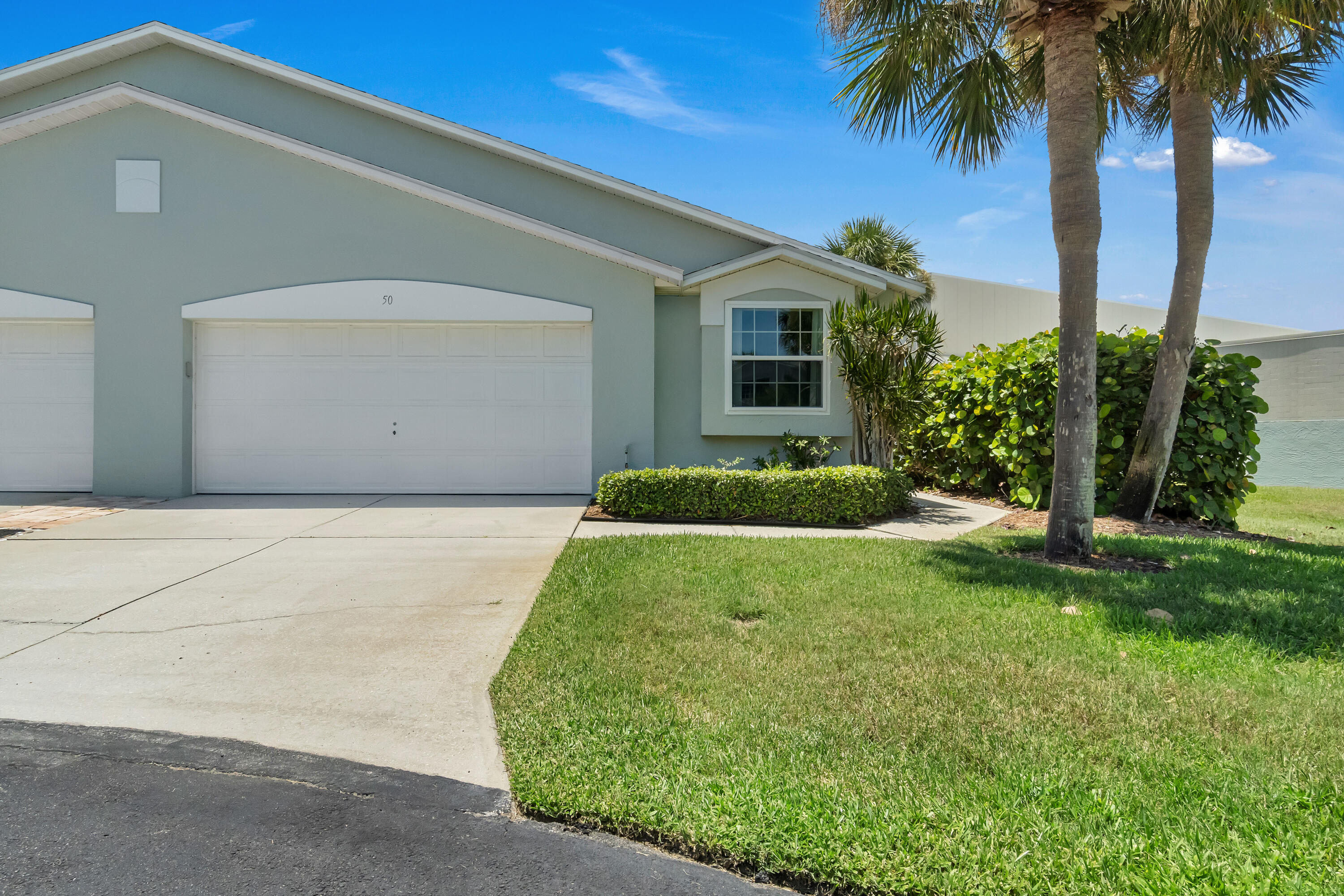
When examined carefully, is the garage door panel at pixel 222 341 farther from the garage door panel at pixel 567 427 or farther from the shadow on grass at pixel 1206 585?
the shadow on grass at pixel 1206 585

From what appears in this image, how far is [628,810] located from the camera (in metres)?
2.84

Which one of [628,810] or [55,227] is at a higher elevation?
[55,227]

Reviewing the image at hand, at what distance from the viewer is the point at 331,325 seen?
11.3 m

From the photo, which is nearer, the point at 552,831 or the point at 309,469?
the point at 552,831

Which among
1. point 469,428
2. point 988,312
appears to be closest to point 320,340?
point 469,428

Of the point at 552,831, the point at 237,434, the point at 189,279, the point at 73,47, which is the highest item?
the point at 73,47

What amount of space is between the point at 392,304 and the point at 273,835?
9.33 metres

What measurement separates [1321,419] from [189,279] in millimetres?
19778

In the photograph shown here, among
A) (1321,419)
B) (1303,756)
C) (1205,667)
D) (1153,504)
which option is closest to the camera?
(1303,756)

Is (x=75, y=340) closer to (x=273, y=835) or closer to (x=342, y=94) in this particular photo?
(x=342, y=94)

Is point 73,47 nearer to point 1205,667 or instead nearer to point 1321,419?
point 1205,667

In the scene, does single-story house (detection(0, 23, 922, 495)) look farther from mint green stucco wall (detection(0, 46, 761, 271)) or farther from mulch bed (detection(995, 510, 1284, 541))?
mulch bed (detection(995, 510, 1284, 541))

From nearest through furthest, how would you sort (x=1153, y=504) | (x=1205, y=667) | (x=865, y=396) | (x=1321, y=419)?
(x=1205, y=667) → (x=1153, y=504) → (x=865, y=396) → (x=1321, y=419)

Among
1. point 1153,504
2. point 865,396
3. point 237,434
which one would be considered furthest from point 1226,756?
point 237,434
